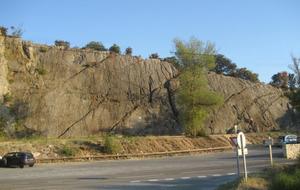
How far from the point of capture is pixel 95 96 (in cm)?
7225

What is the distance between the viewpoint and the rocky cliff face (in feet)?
220

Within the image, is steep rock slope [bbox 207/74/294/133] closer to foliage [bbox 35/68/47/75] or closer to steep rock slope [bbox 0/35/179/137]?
steep rock slope [bbox 0/35/179/137]

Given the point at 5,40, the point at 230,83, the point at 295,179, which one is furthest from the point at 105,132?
the point at 295,179

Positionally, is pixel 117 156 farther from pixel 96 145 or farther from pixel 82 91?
pixel 82 91

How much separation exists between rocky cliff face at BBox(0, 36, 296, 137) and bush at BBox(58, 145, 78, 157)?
16.1 meters

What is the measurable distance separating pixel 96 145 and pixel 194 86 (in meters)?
17.2

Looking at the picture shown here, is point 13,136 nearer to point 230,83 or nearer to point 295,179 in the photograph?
point 230,83

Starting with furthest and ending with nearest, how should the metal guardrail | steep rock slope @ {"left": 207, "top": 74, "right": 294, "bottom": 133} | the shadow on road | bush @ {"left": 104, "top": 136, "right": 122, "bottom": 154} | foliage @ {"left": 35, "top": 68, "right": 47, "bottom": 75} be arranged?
steep rock slope @ {"left": 207, "top": 74, "right": 294, "bottom": 133} → foliage @ {"left": 35, "top": 68, "right": 47, "bottom": 75} → bush @ {"left": 104, "top": 136, "right": 122, "bottom": 154} → the metal guardrail → the shadow on road

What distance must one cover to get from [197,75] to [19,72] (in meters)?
23.3

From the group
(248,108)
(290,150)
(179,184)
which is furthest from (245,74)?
(179,184)

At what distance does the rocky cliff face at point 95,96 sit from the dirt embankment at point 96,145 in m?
13.1

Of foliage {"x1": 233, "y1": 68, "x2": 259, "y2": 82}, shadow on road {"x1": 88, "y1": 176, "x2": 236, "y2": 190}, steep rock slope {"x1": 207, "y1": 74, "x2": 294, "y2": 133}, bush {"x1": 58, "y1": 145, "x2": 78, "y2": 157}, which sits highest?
foliage {"x1": 233, "y1": 68, "x2": 259, "y2": 82}

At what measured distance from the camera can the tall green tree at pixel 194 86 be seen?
63.8 meters

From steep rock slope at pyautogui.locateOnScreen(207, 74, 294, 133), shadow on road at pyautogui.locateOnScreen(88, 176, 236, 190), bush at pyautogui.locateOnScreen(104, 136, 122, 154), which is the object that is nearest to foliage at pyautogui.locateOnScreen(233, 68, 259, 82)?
steep rock slope at pyautogui.locateOnScreen(207, 74, 294, 133)
